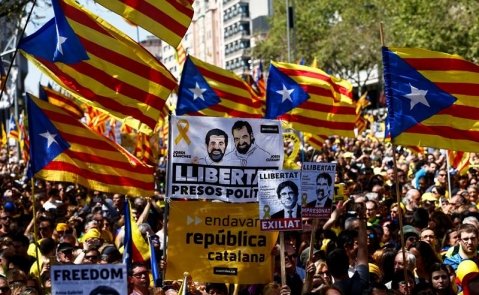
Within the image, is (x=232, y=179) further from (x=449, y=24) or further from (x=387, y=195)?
(x=449, y=24)

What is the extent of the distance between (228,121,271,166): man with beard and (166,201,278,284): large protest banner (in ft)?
1.32

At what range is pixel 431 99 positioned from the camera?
1027cm

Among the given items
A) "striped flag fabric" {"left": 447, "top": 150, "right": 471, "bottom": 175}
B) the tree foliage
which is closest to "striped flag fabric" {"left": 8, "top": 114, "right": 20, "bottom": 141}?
"striped flag fabric" {"left": 447, "top": 150, "right": 471, "bottom": 175}

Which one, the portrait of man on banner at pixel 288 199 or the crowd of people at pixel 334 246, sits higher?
the portrait of man on banner at pixel 288 199

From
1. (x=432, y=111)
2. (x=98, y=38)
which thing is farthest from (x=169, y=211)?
(x=432, y=111)

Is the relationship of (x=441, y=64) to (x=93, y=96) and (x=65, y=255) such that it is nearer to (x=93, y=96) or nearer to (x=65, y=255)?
(x=93, y=96)

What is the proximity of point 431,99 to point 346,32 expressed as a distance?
62.9 metres

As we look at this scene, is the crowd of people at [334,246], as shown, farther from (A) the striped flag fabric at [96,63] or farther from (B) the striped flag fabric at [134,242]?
(A) the striped flag fabric at [96,63]

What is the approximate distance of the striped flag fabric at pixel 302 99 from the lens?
1620cm

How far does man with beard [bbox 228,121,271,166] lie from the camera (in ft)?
29.9

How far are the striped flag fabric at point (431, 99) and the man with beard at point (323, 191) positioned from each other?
2.26ft

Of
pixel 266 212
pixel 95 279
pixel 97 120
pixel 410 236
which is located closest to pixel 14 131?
pixel 97 120

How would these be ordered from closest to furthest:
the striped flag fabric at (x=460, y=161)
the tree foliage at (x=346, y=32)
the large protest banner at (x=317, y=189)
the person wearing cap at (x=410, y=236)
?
the large protest banner at (x=317, y=189), the person wearing cap at (x=410, y=236), the striped flag fabric at (x=460, y=161), the tree foliage at (x=346, y=32)

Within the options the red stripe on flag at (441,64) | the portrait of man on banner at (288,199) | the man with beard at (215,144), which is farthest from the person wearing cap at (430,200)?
the portrait of man on banner at (288,199)
